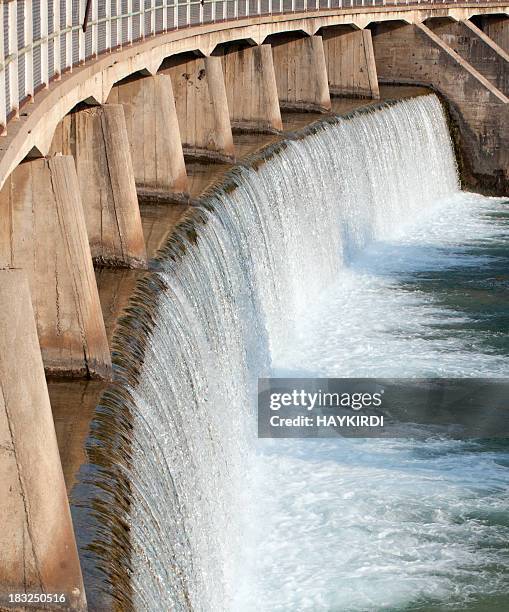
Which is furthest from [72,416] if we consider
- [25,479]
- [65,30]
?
[65,30]

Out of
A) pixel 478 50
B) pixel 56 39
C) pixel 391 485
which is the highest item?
pixel 478 50

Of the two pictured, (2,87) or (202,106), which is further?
(202,106)

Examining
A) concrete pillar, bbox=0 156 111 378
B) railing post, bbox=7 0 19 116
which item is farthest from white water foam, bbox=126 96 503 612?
railing post, bbox=7 0 19 116

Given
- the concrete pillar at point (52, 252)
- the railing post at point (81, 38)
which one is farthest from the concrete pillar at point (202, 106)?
the concrete pillar at point (52, 252)

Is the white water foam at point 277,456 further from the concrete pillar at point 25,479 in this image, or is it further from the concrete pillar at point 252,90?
the concrete pillar at point 252,90

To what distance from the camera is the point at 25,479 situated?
9.23 meters

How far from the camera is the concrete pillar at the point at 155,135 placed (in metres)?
21.1

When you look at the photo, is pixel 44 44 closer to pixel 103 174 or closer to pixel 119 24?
pixel 103 174

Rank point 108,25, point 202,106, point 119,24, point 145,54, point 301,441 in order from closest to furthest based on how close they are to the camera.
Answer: point 108,25 → point 301,441 → point 119,24 → point 145,54 → point 202,106

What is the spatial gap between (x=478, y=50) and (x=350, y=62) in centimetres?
509

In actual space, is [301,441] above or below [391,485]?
above

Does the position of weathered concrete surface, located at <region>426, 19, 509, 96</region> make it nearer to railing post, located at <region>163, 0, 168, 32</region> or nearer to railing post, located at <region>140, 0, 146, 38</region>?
railing post, located at <region>163, 0, 168, 32</region>

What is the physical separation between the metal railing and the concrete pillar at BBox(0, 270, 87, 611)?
2817 mm

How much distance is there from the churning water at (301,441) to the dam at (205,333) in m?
0.04
